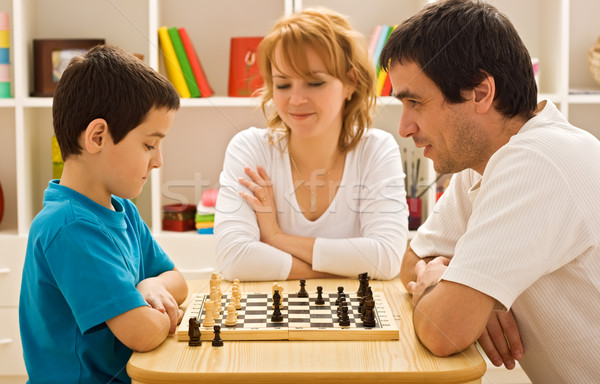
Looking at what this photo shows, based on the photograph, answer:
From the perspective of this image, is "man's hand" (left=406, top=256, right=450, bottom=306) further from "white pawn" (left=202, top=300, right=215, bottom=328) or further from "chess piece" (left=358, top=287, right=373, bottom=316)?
"white pawn" (left=202, top=300, right=215, bottom=328)

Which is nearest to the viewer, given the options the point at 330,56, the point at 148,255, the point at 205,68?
the point at 148,255

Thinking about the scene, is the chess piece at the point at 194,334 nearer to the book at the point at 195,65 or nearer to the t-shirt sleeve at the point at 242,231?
the t-shirt sleeve at the point at 242,231

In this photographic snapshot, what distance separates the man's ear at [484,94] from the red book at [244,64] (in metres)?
1.71

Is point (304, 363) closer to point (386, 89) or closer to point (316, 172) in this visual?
point (316, 172)

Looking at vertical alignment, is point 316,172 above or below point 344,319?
above

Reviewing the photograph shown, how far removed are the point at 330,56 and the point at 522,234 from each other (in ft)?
3.63

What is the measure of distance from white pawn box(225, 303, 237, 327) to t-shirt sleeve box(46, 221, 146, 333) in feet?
0.58

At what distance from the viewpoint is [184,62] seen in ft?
9.60

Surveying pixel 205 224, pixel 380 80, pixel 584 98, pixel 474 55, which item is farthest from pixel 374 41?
pixel 474 55

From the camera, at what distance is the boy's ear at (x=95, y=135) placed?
51.9 inches

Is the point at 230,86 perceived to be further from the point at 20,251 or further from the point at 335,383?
the point at 335,383

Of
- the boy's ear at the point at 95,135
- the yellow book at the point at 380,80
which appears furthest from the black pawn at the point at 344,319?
the yellow book at the point at 380,80

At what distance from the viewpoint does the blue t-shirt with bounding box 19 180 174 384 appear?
3.84 ft

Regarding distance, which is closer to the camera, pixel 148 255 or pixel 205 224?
pixel 148 255
